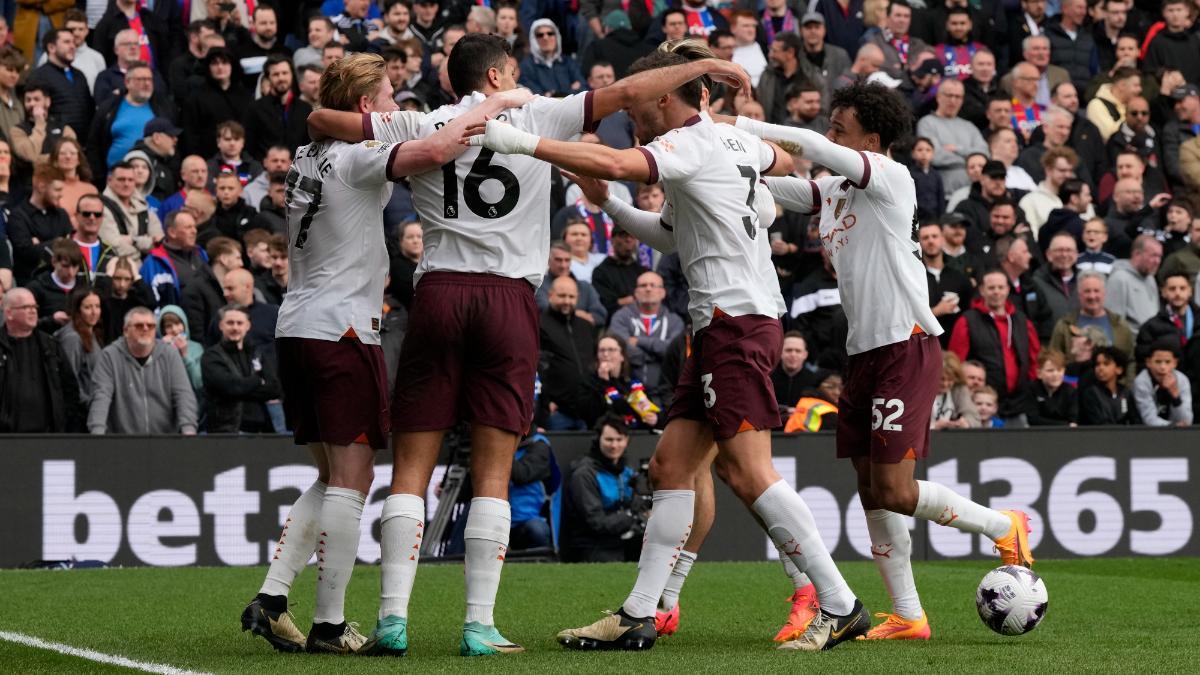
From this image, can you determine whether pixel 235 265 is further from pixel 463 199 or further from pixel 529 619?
pixel 463 199

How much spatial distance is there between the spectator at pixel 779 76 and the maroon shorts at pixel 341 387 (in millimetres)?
11564

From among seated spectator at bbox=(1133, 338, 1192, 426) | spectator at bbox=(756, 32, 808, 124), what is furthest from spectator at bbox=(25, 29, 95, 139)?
seated spectator at bbox=(1133, 338, 1192, 426)

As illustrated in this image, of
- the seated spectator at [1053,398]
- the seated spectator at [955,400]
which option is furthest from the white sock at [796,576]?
the seated spectator at [1053,398]

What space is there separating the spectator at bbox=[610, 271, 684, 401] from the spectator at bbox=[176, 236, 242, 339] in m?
3.30

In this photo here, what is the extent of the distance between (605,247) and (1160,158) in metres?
7.13

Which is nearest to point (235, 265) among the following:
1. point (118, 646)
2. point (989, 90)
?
point (118, 646)

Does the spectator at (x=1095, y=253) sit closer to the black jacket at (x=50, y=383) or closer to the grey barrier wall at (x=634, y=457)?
the grey barrier wall at (x=634, y=457)

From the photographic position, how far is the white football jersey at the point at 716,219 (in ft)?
25.7

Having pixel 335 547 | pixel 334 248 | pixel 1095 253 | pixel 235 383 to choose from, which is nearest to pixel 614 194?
pixel 235 383

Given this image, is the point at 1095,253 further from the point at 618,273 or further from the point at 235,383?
the point at 235,383

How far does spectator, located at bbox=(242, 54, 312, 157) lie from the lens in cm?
1773

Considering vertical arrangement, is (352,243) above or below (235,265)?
above

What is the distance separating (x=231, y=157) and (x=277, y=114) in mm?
864

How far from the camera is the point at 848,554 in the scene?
14711 millimetres
